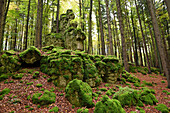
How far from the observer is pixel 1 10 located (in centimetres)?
327

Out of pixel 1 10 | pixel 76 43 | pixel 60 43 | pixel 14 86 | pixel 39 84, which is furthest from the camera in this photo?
pixel 60 43

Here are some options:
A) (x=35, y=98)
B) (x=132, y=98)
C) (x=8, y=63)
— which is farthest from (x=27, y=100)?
(x=132, y=98)

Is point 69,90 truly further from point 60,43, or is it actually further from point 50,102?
point 60,43

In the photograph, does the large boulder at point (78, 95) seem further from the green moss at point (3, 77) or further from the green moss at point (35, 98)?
the green moss at point (3, 77)

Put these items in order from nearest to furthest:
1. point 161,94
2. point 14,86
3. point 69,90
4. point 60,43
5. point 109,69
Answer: point 69,90
point 14,86
point 161,94
point 109,69
point 60,43

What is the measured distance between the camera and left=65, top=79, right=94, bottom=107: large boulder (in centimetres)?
505

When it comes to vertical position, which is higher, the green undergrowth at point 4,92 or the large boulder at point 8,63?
the large boulder at point 8,63

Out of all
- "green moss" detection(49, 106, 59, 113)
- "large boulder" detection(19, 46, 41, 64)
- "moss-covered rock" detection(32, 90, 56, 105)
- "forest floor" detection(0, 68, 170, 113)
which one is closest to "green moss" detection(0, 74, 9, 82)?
"forest floor" detection(0, 68, 170, 113)

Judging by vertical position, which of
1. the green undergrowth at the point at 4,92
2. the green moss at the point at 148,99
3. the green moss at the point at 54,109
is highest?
the green undergrowth at the point at 4,92

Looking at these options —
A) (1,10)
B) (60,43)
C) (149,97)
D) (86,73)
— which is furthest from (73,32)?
(149,97)

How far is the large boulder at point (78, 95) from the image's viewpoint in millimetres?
5047

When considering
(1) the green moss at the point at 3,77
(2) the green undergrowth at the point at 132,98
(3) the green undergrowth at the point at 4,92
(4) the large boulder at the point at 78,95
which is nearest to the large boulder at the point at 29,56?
(1) the green moss at the point at 3,77

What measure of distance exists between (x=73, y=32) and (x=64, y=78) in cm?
789

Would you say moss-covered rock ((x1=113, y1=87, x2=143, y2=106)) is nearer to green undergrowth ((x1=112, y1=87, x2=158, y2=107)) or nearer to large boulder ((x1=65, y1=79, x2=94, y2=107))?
green undergrowth ((x1=112, y1=87, x2=158, y2=107))
